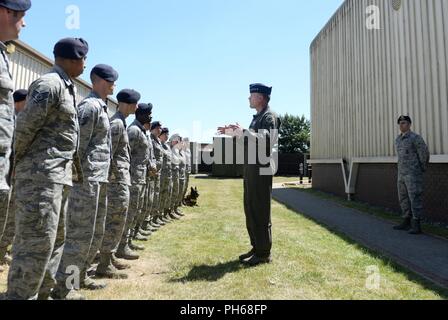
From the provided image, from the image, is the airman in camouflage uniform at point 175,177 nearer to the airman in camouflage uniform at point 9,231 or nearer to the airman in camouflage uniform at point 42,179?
the airman in camouflage uniform at point 9,231

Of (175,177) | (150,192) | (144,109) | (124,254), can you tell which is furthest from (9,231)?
(175,177)

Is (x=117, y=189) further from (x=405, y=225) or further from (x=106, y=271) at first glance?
(x=405, y=225)

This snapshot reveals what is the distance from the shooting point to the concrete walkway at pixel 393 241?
15.2 feet

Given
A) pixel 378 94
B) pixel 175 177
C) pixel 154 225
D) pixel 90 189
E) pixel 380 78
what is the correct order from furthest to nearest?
pixel 378 94
pixel 380 78
pixel 175 177
pixel 154 225
pixel 90 189

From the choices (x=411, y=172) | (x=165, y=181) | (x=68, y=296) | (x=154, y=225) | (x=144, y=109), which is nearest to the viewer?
(x=68, y=296)

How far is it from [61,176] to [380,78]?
33.4ft

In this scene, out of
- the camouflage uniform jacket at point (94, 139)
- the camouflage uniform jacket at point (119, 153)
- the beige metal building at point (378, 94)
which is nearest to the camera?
the camouflage uniform jacket at point (94, 139)

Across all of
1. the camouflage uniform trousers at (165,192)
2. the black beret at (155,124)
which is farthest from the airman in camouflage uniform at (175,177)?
the black beret at (155,124)

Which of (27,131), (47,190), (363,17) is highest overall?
(363,17)

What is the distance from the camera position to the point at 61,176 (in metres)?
2.82
